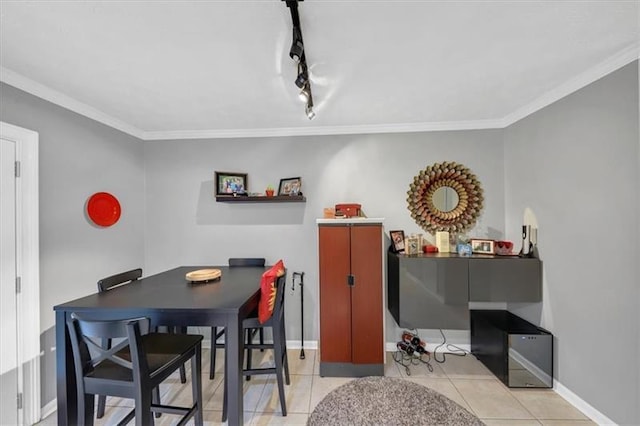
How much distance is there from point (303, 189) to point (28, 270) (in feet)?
7.80

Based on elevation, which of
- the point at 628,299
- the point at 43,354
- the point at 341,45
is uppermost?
the point at 341,45

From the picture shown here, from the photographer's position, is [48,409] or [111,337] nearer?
→ [111,337]

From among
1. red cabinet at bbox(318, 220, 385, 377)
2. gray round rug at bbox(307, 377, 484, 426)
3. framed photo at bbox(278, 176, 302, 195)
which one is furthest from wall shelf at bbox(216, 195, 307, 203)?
gray round rug at bbox(307, 377, 484, 426)

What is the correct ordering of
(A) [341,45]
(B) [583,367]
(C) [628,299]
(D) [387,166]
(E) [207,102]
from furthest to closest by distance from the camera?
1. (D) [387,166]
2. (E) [207,102]
3. (B) [583,367]
4. (C) [628,299]
5. (A) [341,45]

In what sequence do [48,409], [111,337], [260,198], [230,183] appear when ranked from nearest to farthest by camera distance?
[111,337], [48,409], [260,198], [230,183]

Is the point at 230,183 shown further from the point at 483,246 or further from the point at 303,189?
the point at 483,246

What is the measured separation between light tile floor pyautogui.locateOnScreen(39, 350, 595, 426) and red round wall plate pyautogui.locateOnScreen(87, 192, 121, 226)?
160 centimetres

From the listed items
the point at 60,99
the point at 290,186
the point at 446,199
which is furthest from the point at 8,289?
the point at 446,199

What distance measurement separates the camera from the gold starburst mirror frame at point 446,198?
9.18 feet

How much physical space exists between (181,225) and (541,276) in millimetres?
3824

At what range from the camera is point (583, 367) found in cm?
192

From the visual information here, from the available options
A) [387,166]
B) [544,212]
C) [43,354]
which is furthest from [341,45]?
[43,354]

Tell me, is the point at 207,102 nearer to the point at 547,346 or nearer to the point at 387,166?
the point at 387,166

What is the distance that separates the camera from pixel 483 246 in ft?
8.36
